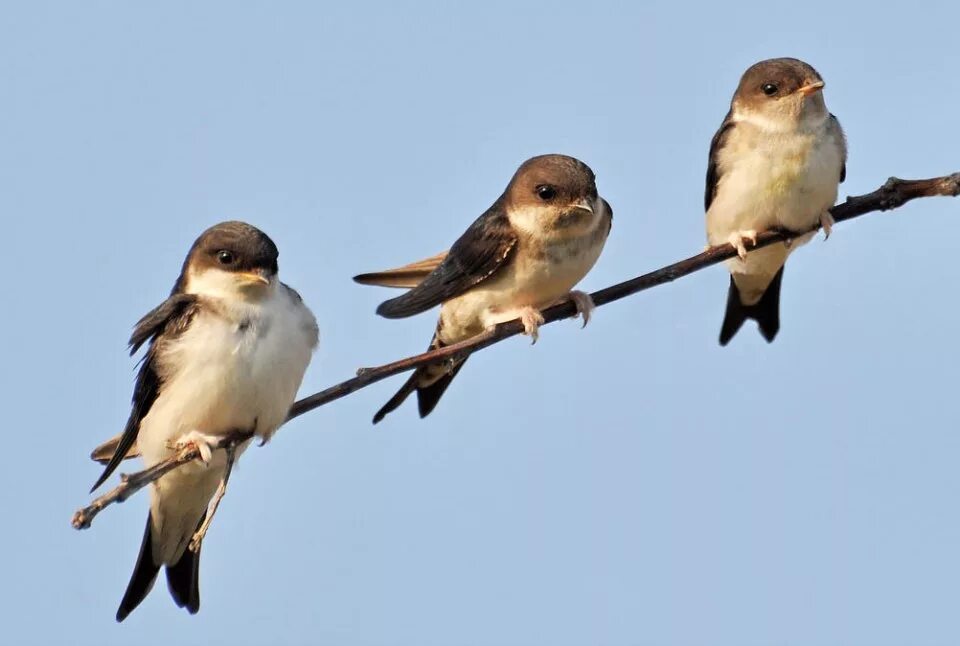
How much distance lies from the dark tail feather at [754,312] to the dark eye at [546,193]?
6.49ft

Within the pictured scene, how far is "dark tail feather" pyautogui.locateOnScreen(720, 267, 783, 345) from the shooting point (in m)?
9.13

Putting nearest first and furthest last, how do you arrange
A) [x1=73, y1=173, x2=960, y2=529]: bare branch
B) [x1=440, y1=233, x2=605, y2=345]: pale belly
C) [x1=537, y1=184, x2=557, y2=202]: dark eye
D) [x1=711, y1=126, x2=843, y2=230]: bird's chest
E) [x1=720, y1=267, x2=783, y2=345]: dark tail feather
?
[x1=73, y1=173, x2=960, y2=529]: bare branch → [x1=440, y1=233, x2=605, y2=345]: pale belly → [x1=537, y1=184, x2=557, y2=202]: dark eye → [x1=711, y1=126, x2=843, y2=230]: bird's chest → [x1=720, y1=267, x2=783, y2=345]: dark tail feather

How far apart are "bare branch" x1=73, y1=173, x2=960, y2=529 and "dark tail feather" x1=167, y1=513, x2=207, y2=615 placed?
40.5 inches

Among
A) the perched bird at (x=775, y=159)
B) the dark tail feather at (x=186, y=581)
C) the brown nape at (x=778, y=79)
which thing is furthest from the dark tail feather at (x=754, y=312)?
the dark tail feather at (x=186, y=581)

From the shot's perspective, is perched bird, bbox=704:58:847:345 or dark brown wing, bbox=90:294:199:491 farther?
perched bird, bbox=704:58:847:345

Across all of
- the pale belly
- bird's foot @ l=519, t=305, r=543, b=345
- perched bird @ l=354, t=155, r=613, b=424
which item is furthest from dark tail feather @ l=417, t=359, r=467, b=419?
bird's foot @ l=519, t=305, r=543, b=345

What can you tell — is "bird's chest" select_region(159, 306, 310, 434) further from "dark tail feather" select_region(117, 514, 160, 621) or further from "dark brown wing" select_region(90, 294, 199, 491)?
"dark tail feather" select_region(117, 514, 160, 621)

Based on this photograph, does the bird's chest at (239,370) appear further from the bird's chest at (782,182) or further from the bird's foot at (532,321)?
the bird's chest at (782,182)

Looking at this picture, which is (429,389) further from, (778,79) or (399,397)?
(778,79)

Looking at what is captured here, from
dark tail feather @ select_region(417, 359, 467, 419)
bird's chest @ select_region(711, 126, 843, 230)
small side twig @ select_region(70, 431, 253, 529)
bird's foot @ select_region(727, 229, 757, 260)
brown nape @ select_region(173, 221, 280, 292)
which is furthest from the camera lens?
dark tail feather @ select_region(417, 359, 467, 419)

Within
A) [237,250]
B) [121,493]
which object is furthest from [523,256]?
[121,493]

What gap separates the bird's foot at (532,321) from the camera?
7.22 meters

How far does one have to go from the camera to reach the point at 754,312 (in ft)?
30.1

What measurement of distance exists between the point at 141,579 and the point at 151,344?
4.05 ft
